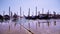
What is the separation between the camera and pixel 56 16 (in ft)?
204

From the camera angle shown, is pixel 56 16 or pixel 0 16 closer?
pixel 0 16

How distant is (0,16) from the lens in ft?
153

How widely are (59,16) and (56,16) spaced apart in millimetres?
1575

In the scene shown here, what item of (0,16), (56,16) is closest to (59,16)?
(56,16)

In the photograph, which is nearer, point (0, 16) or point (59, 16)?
point (0, 16)

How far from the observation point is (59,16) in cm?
6169

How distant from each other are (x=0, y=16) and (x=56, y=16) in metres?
30.6

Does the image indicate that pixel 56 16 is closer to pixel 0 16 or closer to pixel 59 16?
pixel 59 16
